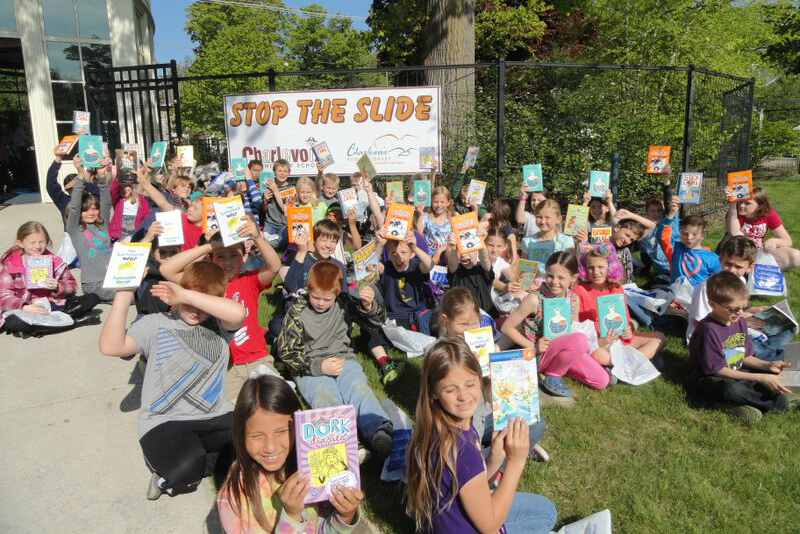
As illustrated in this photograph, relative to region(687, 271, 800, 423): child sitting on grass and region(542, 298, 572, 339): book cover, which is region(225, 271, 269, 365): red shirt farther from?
region(687, 271, 800, 423): child sitting on grass

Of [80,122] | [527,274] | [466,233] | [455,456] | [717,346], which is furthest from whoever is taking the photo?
[80,122]

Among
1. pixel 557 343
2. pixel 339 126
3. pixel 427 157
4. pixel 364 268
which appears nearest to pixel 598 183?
pixel 427 157

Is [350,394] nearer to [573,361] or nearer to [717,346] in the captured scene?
[573,361]

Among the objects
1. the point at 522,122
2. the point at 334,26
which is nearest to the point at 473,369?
the point at 522,122

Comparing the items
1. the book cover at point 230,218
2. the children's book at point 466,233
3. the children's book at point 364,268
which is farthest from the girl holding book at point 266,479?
the children's book at point 466,233

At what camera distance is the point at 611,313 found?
4.62m

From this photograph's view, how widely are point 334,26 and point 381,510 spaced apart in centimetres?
5442

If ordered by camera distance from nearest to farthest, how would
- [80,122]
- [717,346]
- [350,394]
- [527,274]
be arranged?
[350,394] → [717,346] → [527,274] → [80,122]

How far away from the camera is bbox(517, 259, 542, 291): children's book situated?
4.70 meters

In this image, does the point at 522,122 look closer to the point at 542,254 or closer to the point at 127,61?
the point at 542,254

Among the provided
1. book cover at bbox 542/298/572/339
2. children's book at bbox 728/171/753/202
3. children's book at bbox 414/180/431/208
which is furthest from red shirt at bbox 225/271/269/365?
children's book at bbox 728/171/753/202

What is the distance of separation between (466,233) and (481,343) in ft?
5.81

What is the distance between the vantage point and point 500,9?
752 inches

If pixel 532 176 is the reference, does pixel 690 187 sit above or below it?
below
